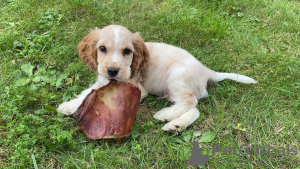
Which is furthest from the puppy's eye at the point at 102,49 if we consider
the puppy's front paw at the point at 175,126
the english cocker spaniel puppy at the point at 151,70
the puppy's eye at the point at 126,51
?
the puppy's front paw at the point at 175,126

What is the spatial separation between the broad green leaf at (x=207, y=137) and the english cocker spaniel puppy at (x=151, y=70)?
9.7 inches

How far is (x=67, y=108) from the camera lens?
3.30 meters

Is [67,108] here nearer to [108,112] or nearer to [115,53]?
[108,112]

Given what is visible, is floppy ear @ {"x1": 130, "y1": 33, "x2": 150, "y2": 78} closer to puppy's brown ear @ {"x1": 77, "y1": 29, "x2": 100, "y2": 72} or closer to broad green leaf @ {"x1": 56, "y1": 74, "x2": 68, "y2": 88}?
puppy's brown ear @ {"x1": 77, "y1": 29, "x2": 100, "y2": 72}

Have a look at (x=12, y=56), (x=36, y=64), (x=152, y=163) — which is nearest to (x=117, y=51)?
(x=152, y=163)

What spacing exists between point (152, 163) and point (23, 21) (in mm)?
3898

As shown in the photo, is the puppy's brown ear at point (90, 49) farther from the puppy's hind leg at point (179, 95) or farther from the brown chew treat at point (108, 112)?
the puppy's hind leg at point (179, 95)

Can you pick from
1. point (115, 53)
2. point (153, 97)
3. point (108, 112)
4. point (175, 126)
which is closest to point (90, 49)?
point (115, 53)

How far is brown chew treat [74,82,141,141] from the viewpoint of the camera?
9.61ft

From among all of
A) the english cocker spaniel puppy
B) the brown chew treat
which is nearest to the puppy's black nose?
the english cocker spaniel puppy

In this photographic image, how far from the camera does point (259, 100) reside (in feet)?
12.3

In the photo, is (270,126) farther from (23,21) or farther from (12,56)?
(23,21)

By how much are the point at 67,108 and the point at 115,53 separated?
1004mm

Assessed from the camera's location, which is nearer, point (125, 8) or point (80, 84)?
point (80, 84)
